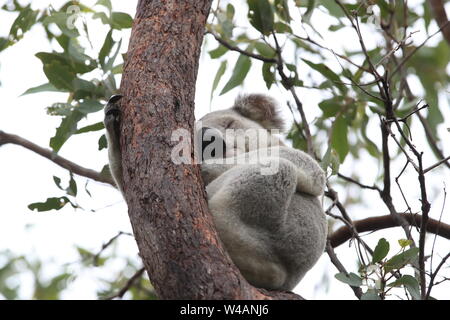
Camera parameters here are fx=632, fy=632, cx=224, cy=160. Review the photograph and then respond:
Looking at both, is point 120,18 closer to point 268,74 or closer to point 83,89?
point 83,89

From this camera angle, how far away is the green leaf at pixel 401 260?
2.46 meters

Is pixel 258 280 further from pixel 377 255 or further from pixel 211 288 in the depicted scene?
pixel 211 288

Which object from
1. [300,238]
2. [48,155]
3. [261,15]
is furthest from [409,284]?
[48,155]

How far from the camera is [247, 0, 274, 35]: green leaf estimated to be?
11.1ft

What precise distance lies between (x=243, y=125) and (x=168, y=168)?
138 centimetres

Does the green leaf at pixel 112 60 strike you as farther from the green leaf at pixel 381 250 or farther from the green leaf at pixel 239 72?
the green leaf at pixel 381 250

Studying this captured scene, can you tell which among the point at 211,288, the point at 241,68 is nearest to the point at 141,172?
the point at 211,288

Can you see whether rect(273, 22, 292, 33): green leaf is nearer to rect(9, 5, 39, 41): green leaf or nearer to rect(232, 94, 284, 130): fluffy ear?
rect(232, 94, 284, 130): fluffy ear

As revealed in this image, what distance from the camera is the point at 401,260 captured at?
8.13 feet

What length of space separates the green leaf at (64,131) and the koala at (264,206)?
20.0 inches

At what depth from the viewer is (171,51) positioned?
2.35m

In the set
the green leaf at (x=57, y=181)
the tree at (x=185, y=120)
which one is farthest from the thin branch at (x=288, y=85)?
the green leaf at (x=57, y=181)

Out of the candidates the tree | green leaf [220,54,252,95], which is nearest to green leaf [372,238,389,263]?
the tree
